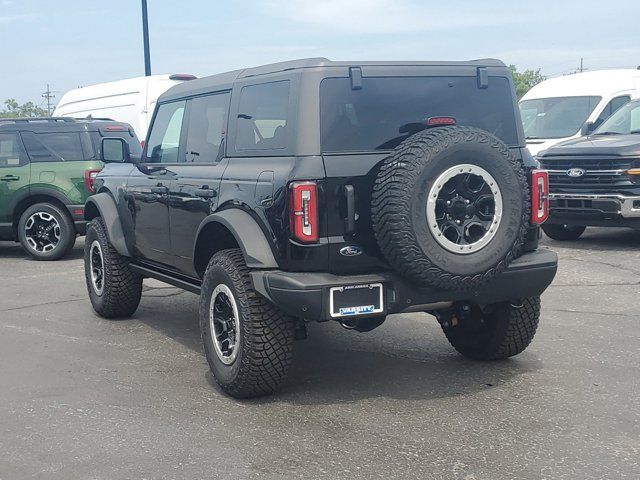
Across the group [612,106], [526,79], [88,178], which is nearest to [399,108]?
[88,178]

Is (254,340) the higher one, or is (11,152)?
(11,152)

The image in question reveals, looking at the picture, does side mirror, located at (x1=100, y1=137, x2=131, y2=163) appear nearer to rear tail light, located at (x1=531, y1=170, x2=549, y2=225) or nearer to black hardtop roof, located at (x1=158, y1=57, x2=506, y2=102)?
black hardtop roof, located at (x1=158, y1=57, x2=506, y2=102)

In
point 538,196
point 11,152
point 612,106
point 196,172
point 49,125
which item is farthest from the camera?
point 612,106

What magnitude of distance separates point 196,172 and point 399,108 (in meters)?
1.51

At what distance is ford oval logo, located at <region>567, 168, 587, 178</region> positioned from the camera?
421 inches

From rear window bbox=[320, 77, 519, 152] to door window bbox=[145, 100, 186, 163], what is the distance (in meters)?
1.82

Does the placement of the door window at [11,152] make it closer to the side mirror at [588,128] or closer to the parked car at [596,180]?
the parked car at [596,180]

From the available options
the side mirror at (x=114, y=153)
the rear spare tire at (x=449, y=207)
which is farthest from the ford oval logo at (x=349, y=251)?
the side mirror at (x=114, y=153)

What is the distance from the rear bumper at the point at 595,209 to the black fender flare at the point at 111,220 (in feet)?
19.5

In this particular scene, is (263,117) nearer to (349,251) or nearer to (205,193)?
(205,193)

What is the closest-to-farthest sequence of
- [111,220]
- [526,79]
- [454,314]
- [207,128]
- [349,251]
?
1. [349,251]
2. [454,314]
3. [207,128]
4. [111,220]
5. [526,79]

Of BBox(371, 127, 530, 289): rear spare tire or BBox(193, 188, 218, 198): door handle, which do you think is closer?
BBox(371, 127, 530, 289): rear spare tire

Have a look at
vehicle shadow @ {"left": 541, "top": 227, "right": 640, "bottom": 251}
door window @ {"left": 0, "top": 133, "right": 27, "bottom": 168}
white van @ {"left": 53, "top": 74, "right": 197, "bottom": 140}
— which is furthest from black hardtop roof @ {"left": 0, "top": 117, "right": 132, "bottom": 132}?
vehicle shadow @ {"left": 541, "top": 227, "right": 640, "bottom": 251}

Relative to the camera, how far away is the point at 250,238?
4.84m
